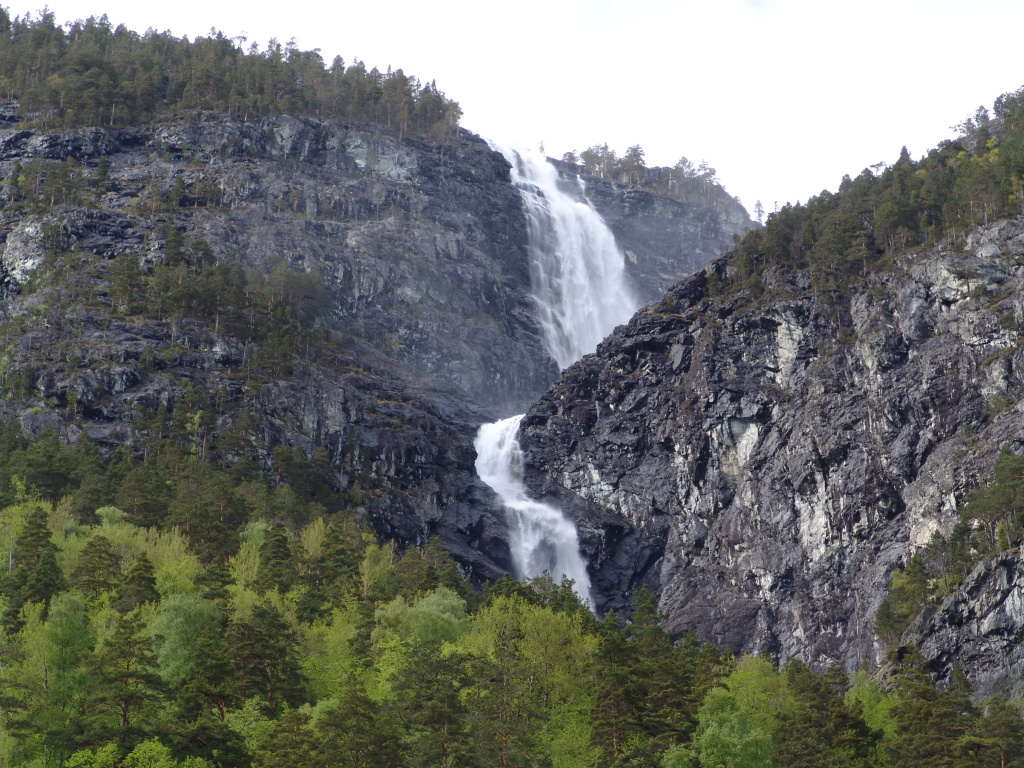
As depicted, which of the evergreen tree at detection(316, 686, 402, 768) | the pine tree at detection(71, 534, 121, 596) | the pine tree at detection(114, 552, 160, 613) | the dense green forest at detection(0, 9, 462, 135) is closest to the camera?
the evergreen tree at detection(316, 686, 402, 768)

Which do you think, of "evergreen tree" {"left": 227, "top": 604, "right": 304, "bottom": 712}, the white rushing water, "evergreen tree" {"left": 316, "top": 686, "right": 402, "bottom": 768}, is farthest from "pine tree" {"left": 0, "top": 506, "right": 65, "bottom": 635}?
the white rushing water

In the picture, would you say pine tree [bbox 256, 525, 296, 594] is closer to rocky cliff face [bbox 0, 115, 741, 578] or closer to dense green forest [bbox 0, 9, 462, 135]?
rocky cliff face [bbox 0, 115, 741, 578]

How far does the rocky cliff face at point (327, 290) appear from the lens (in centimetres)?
11700

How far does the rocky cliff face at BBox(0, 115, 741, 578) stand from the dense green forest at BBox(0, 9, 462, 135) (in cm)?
455

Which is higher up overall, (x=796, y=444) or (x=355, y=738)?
(x=796, y=444)

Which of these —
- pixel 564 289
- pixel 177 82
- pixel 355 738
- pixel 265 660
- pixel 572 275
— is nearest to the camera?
pixel 355 738

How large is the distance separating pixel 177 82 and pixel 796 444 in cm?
11080

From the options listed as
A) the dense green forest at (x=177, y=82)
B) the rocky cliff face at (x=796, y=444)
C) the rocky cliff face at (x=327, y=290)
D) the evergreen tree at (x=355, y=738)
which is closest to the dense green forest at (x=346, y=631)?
the evergreen tree at (x=355, y=738)

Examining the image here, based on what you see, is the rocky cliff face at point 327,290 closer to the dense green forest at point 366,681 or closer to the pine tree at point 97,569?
the dense green forest at point 366,681

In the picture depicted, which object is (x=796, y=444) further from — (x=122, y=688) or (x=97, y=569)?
(x=122, y=688)

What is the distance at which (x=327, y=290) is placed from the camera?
14700cm

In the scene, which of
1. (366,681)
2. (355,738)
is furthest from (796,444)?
(355,738)

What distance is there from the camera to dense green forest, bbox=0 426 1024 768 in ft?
159

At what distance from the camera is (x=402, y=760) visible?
47.2m
